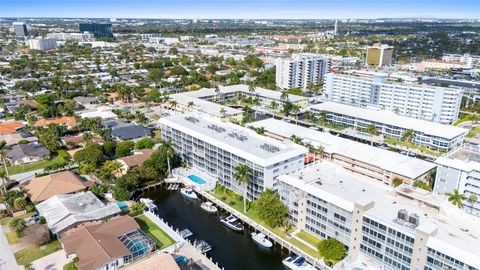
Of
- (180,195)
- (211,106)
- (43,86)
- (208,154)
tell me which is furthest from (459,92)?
(43,86)

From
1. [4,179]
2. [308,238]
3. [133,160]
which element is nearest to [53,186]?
[4,179]

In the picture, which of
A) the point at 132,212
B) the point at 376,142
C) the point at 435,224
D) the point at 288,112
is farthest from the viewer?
the point at 288,112

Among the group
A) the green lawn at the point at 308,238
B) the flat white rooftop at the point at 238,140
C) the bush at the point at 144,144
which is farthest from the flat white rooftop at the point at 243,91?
the green lawn at the point at 308,238

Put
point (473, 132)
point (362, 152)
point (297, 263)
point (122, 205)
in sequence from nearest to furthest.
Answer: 1. point (297, 263)
2. point (122, 205)
3. point (362, 152)
4. point (473, 132)

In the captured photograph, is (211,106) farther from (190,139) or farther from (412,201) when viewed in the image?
(412,201)

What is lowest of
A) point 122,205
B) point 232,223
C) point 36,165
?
point 232,223

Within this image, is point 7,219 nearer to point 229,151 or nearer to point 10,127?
point 229,151

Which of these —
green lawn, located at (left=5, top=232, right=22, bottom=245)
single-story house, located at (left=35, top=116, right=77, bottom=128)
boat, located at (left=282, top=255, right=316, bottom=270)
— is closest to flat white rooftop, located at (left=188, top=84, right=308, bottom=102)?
single-story house, located at (left=35, top=116, right=77, bottom=128)
